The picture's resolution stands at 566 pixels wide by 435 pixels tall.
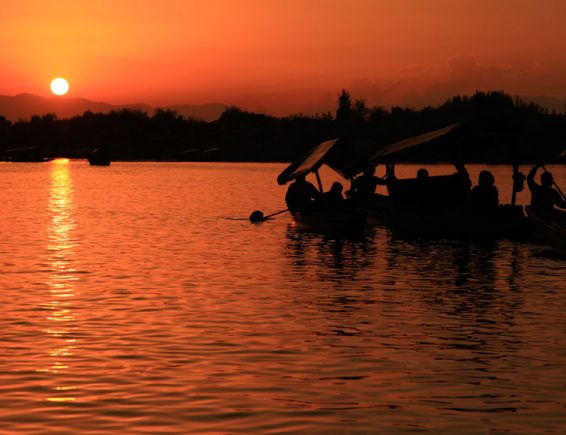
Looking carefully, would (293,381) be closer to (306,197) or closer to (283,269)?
(283,269)

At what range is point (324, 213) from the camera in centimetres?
3691

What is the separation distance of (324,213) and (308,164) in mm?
1832

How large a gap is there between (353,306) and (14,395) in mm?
8913

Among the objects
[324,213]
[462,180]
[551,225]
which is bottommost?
[324,213]

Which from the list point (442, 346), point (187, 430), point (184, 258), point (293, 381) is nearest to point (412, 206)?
point (184, 258)

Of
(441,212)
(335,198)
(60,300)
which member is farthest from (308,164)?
(60,300)

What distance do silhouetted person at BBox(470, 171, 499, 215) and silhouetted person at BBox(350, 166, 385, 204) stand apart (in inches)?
245

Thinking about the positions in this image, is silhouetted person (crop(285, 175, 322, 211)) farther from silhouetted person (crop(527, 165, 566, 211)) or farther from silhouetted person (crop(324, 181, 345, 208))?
silhouetted person (crop(527, 165, 566, 211))

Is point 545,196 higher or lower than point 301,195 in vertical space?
higher

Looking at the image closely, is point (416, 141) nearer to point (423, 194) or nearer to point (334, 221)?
point (423, 194)

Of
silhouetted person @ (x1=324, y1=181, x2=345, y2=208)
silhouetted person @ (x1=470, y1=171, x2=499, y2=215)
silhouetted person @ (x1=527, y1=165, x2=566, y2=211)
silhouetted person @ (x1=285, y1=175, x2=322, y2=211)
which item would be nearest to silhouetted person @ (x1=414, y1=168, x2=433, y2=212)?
silhouetted person @ (x1=470, y1=171, x2=499, y2=215)

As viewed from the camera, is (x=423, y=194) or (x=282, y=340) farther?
(x=423, y=194)

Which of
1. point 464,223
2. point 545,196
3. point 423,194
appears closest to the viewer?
point 545,196

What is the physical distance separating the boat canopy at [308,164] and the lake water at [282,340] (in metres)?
4.50
